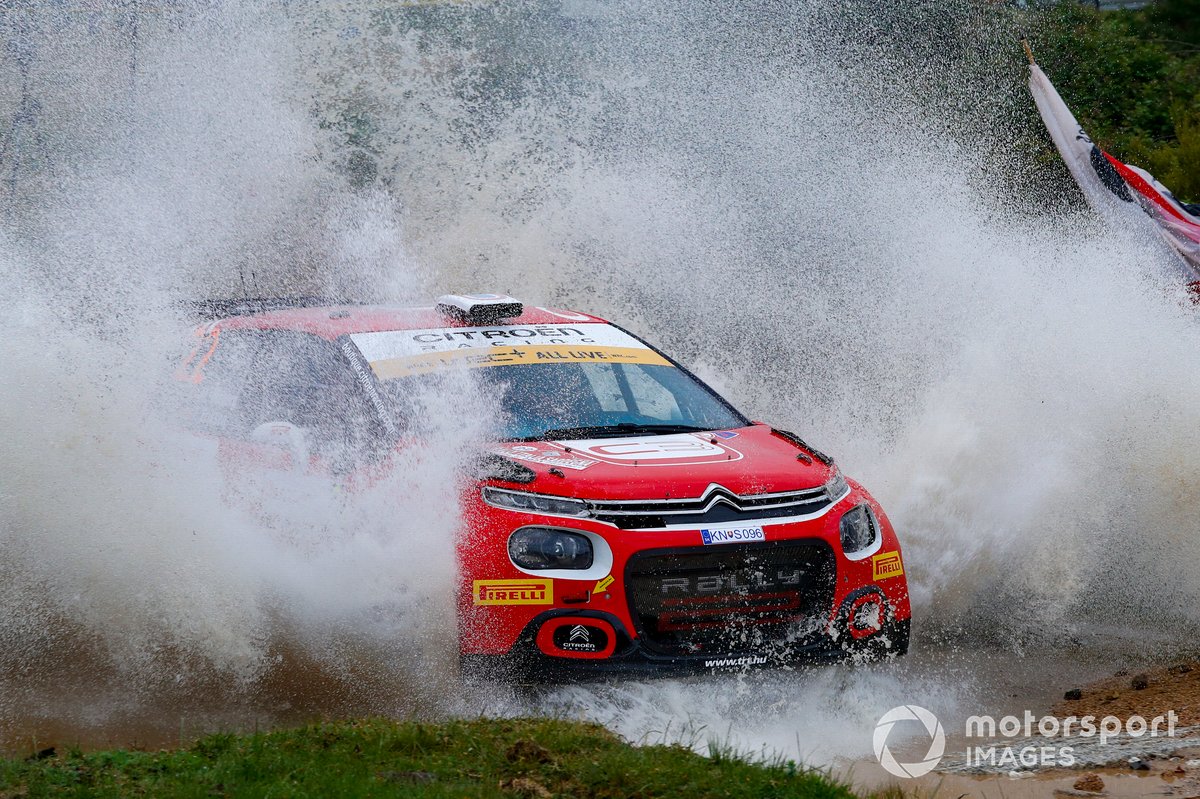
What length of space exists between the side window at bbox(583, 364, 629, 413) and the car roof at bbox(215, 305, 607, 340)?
520mm

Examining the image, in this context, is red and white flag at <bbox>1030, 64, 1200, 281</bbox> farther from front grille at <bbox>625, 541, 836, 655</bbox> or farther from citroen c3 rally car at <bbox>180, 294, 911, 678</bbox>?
front grille at <bbox>625, 541, 836, 655</bbox>

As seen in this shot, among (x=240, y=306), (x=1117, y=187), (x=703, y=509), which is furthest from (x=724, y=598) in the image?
(x=1117, y=187)

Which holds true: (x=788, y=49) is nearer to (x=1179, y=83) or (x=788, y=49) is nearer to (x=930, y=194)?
(x=930, y=194)

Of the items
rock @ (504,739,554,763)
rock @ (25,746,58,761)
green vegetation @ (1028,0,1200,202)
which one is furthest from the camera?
green vegetation @ (1028,0,1200,202)

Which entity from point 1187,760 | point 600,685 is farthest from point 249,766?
point 1187,760

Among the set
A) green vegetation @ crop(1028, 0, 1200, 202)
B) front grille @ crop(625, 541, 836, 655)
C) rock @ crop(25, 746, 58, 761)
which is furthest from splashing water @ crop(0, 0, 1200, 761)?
green vegetation @ crop(1028, 0, 1200, 202)

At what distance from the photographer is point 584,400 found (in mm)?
6281

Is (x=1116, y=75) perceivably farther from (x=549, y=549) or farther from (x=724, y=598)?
(x=549, y=549)

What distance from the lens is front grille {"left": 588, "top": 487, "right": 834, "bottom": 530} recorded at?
16.9ft

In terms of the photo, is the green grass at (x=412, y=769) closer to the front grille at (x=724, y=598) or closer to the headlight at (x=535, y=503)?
the front grille at (x=724, y=598)

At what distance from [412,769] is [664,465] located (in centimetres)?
182

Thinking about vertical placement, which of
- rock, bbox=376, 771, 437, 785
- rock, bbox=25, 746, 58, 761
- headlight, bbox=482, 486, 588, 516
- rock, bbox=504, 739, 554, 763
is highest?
headlight, bbox=482, 486, 588, 516

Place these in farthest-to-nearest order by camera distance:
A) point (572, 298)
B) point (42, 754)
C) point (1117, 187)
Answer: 1. point (572, 298)
2. point (1117, 187)
3. point (42, 754)

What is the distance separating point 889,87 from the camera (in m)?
13.2
